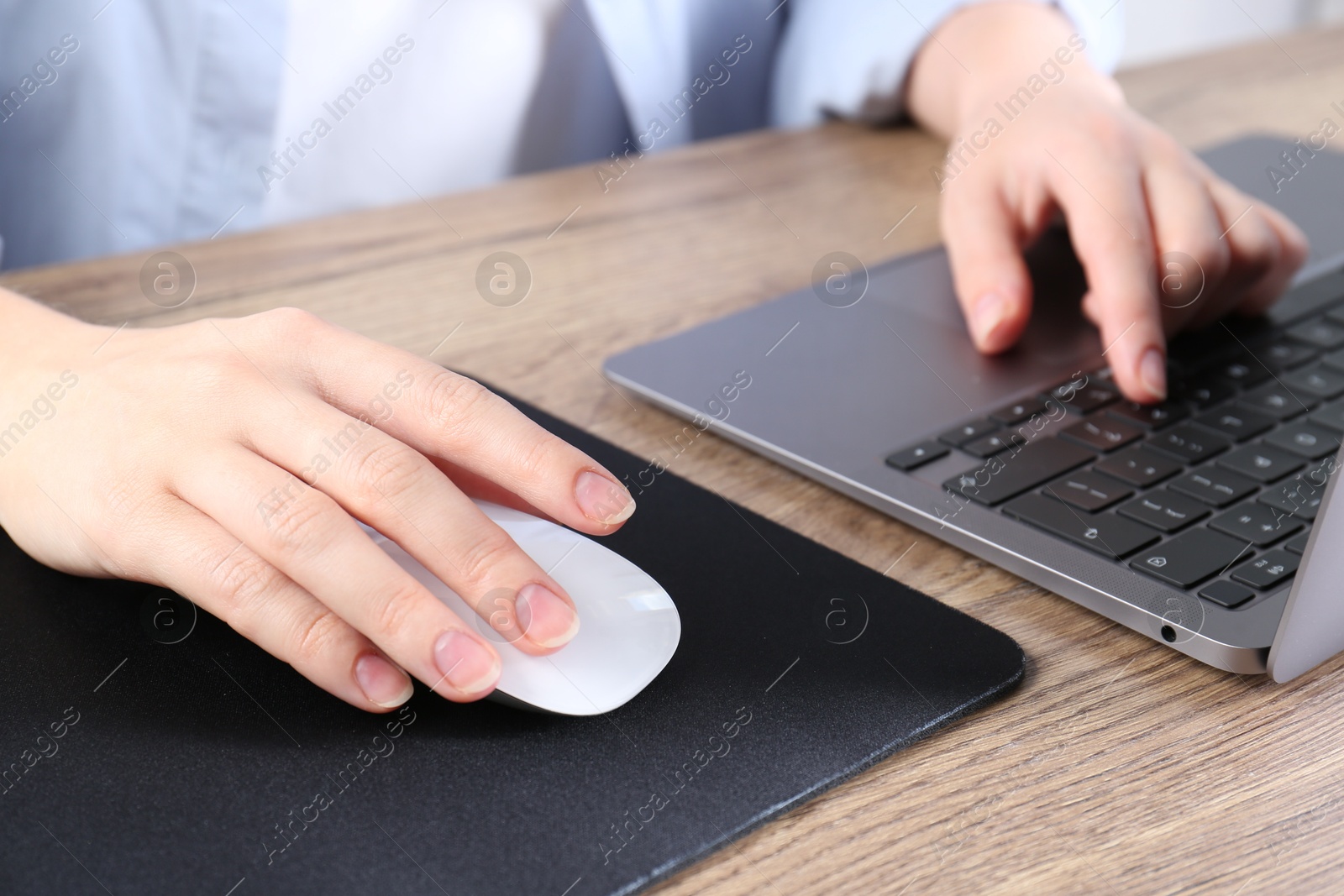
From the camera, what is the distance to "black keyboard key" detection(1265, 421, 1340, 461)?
1.54 feet

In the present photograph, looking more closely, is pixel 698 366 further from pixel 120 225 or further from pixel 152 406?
pixel 120 225

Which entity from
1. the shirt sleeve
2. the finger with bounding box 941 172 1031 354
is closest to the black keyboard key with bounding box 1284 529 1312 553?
the finger with bounding box 941 172 1031 354

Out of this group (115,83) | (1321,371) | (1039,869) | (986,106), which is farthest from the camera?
(115,83)

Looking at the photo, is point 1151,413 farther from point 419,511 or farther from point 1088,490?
point 419,511

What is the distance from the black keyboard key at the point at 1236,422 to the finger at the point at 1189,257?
103 mm

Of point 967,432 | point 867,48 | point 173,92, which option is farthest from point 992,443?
point 173,92

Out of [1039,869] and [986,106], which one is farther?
[986,106]

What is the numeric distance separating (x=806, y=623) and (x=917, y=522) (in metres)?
0.09

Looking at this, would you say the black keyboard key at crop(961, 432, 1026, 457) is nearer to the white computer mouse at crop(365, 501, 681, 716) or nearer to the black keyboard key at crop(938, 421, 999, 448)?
the black keyboard key at crop(938, 421, 999, 448)

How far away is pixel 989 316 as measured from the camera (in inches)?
23.6

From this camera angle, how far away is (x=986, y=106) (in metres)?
0.82

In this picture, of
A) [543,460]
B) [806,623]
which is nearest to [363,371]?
[543,460]

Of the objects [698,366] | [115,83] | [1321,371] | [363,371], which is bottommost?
[1321,371]

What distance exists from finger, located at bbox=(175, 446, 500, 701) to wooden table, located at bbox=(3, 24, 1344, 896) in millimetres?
98
